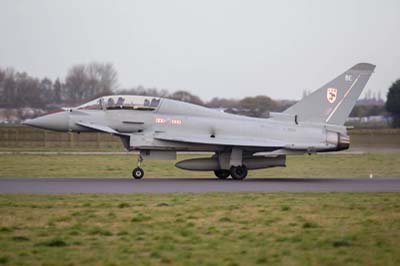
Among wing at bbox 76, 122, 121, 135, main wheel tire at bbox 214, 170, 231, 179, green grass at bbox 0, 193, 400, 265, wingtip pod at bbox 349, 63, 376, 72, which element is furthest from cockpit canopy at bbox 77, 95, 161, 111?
wingtip pod at bbox 349, 63, 376, 72

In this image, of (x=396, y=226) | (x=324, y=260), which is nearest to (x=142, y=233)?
(x=324, y=260)

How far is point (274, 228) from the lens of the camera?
11898 millimetres

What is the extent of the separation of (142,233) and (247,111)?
4112 centimetres

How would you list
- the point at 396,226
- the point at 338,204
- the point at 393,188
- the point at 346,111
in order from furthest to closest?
the point at 346,111
the point at 393,188
the point at 338,204
the point at 396,226

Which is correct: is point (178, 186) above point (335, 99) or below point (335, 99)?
below

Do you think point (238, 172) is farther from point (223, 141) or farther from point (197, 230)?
point (197, 230)

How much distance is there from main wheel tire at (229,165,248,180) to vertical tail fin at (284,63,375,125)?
2.72 meters

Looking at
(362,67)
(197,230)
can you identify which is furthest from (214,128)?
(197,230)

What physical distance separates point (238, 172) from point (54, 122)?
604 centimetres

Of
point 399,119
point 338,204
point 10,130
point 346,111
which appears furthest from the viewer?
point 399,119

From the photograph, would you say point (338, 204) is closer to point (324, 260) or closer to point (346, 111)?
point (324, 260)

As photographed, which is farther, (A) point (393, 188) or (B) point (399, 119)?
(B) point (399, 119)

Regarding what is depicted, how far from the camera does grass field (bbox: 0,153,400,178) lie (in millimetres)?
25375

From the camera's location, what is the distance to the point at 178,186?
64.7 feet
